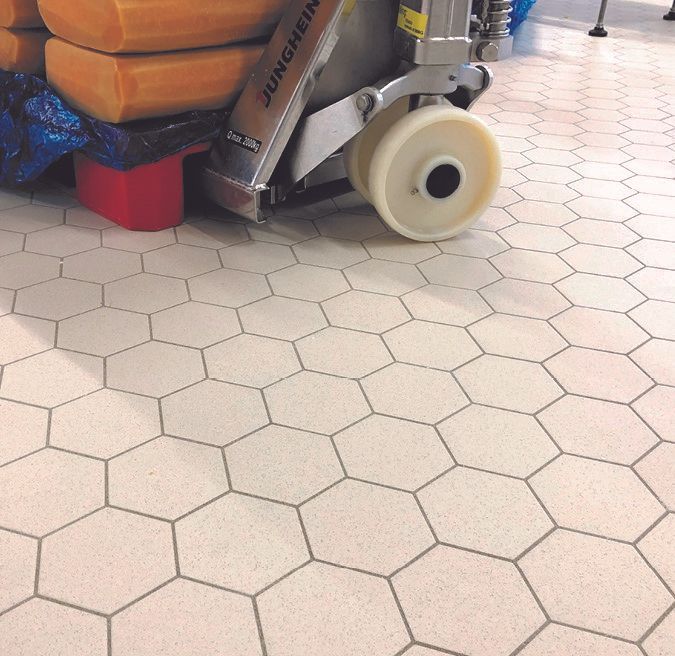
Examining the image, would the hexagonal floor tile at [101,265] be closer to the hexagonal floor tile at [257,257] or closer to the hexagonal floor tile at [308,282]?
the hexagonal floor tile at [257,257]

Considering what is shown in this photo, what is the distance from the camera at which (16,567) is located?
4.68ft

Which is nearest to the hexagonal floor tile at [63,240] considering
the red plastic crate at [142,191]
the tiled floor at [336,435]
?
the tiled floor at [336,435]

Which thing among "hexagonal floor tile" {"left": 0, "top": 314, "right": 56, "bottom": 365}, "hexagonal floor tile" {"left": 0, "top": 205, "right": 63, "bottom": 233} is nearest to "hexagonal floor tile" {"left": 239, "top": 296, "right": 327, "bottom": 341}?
"hexagonal floor tile" {"left": 0, "top": 314, "right": 56, "bottom": 365}

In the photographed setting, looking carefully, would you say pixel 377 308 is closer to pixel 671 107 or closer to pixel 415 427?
pixel 415 427

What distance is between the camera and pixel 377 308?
90.8 inches

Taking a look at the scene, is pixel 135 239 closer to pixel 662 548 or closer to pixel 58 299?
pixel 58 299

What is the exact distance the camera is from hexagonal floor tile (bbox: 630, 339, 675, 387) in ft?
6.69

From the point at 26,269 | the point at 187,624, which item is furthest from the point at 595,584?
the point at 26,269

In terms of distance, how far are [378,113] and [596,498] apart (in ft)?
4.88

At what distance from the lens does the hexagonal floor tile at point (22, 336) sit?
204 centimetres

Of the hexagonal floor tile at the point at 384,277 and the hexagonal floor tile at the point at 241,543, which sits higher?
the hexagonal floor tile at the point at 384,277

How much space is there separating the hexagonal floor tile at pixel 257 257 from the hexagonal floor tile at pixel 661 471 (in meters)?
1.27

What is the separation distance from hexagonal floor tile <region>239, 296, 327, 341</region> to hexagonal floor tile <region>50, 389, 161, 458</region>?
43cm

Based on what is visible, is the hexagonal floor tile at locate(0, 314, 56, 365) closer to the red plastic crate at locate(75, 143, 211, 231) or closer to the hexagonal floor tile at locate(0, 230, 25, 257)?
the hexagonal floor tile at locate(0, 230, 25, 257)
